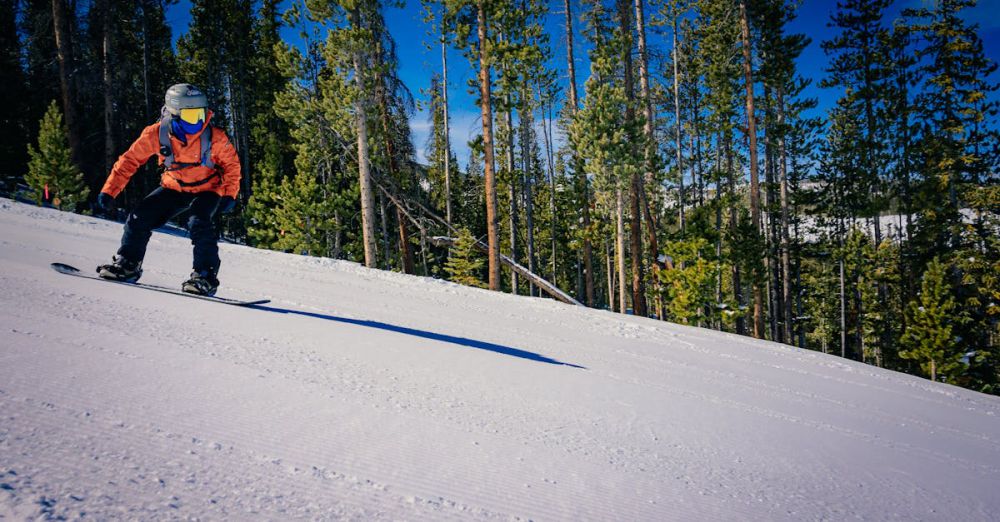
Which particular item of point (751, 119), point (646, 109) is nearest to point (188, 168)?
point (646, 109)

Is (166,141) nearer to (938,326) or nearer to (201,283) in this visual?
(201,283)

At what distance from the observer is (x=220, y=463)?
1.47 m

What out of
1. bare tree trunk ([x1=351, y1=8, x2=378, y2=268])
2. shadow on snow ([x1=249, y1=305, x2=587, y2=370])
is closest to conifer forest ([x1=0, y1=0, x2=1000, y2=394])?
bare tree trunk ([x1=351, y1=8, x2=378, y2=268])

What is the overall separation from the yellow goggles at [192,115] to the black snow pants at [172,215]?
0.69m

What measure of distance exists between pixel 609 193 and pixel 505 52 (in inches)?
254

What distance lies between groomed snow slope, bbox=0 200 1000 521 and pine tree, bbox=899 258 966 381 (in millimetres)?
19069

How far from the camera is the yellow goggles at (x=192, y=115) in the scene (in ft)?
13.1

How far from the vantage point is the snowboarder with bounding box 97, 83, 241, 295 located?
404 cm

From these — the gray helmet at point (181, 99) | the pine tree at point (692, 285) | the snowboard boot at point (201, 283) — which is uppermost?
the gray helmet at point (181, 99)

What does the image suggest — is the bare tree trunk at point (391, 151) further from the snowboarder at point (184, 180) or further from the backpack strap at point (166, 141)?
the backpack strap at point (166, 141)

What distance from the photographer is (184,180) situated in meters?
4.30

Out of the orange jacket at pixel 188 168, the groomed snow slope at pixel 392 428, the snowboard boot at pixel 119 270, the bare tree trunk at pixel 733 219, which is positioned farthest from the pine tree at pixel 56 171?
the bare tree trunk at pixel 733 219

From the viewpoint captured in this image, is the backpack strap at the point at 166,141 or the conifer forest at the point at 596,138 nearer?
the backpack strap at the point at 166,141

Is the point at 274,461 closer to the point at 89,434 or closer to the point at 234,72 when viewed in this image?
the point at 89,434
